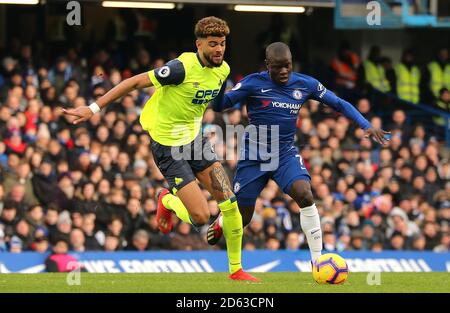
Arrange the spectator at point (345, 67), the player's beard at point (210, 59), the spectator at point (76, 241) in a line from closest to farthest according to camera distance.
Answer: the player's beard at point (210, 59), the spectator at point (76, 241), the spectator at point (345, 67)

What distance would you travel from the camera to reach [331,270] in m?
12.0

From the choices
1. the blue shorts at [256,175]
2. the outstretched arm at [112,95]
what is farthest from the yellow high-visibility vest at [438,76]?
the outstretched arm at [112,95]

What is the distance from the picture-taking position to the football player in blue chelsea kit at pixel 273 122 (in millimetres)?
12727

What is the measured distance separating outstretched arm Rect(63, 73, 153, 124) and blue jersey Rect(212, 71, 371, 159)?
139 cm

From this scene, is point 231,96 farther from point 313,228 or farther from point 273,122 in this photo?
point 313,228

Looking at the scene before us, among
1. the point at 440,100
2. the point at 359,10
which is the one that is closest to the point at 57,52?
the point at 359,10

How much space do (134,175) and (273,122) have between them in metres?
7.02

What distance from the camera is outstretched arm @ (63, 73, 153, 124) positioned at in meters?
11.1

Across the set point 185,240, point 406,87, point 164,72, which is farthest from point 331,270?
point 406,87

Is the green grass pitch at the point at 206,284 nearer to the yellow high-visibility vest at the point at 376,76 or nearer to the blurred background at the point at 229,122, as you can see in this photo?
the blurred background at the point at 229,122

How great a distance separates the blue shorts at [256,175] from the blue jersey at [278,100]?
181mm

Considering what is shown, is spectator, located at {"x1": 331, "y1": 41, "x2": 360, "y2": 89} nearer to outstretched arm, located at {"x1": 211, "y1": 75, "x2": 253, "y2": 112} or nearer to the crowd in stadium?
the crowd in stadium


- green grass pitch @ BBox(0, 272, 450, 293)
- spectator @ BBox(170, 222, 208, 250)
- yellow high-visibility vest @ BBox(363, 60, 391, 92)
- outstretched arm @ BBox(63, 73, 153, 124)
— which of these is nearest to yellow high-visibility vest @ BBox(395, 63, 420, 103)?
yellow high-visibility vest @ BBox(363, 60, 391, 92)

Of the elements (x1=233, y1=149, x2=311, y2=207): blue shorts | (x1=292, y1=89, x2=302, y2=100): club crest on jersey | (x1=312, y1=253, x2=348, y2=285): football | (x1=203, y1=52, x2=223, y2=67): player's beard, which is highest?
(x1=203, y1=52, x2=223, y2=67): player's beard
